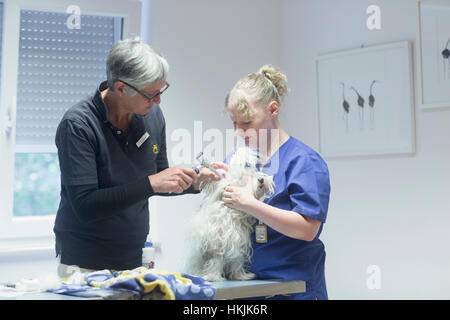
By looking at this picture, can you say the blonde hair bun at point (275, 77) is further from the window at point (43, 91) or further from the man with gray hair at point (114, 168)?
the window at point (43, 91)

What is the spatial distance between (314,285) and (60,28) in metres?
2.29

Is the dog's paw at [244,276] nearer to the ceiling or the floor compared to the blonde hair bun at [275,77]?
nearer to the floor

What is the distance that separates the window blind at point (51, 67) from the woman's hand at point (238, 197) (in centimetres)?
181

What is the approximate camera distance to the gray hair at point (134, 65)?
1703mm

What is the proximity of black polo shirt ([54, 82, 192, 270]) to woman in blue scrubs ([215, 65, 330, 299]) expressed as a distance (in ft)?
1.02

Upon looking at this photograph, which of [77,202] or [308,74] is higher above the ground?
[308,74]

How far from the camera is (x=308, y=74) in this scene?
355cm

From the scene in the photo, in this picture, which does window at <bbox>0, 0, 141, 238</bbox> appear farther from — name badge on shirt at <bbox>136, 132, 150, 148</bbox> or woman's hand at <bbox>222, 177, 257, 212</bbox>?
woman's hand at <bbox>222, 177, 257, 212</bbox>

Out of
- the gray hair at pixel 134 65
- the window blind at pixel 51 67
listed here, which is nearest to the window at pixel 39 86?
the window blind at pixel 51 67

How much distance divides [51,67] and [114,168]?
1.59 meters
